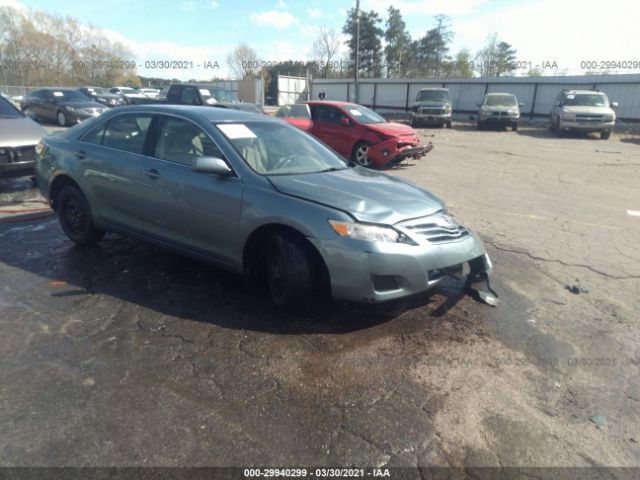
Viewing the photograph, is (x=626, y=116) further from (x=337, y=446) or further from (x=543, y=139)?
(x=337, y=446)

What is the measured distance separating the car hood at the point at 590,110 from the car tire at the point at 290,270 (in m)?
19.5

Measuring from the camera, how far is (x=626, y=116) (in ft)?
80.7

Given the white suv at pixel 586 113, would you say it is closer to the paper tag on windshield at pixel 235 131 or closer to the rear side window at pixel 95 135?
the paper tag on windshield at pixel 235 131

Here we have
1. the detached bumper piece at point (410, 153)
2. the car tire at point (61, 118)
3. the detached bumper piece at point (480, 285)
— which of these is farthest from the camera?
the car tire at point (61, 118)

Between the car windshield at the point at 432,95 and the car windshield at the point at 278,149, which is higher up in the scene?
the car windshield at the point at 432,95

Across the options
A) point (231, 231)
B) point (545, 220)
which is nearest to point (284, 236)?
point (231, 231)

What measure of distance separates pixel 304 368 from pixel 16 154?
691 centimetres

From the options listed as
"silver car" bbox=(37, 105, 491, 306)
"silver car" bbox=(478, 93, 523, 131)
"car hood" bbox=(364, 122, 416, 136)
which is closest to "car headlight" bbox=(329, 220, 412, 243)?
"silver car" bbox=(37, 105, 491, 306)

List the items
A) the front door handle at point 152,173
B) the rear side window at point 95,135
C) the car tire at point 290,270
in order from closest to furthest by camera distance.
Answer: the car tire at point 290,270, the front door handle at point 152,173, the rear side window at point 95,135

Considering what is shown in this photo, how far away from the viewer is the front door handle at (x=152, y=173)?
4.25 meters

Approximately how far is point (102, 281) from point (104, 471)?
2535mm

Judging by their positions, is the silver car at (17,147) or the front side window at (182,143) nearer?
the front side window at (182,143)

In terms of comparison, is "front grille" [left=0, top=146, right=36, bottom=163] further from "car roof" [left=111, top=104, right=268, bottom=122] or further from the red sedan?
the red sedan

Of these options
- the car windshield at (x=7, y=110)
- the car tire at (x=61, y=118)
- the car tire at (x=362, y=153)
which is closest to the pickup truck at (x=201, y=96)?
the car tire at (x=61, y=118)
